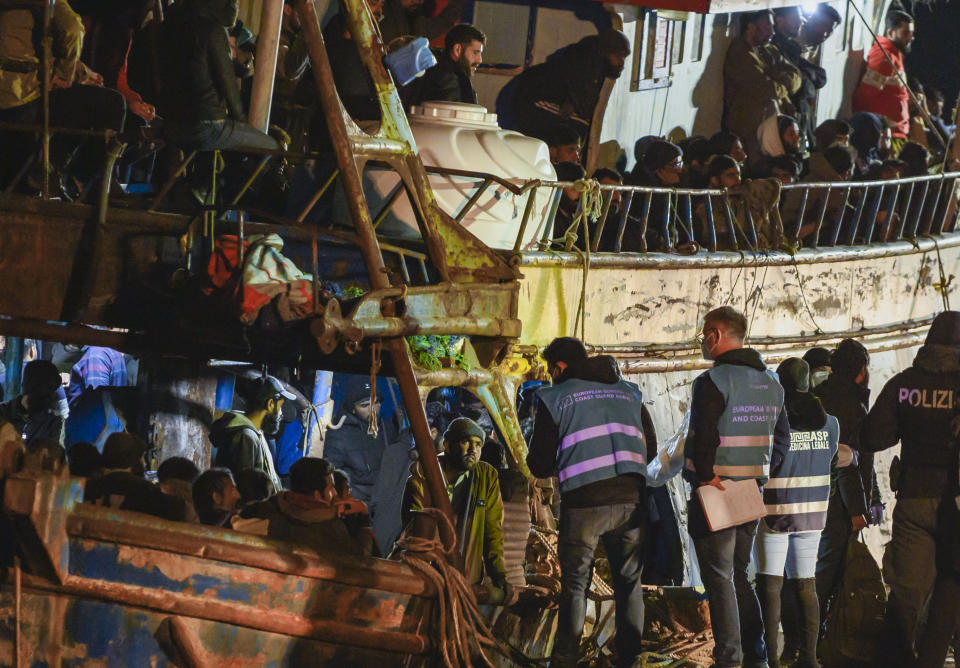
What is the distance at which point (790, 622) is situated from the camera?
9.76 m

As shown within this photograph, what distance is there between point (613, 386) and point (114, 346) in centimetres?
288

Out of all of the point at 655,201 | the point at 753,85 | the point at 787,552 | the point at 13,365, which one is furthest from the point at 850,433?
the point at 13,365

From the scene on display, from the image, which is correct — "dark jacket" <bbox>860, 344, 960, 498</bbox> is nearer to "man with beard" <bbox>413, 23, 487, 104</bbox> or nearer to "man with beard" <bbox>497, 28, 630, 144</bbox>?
"man with beard" <bbox>413, 23, 487, 104</bbox>

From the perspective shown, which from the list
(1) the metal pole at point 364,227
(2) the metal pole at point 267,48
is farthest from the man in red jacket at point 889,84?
(1) the metal pole at point 364,227

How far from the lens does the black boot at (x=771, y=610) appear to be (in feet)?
28.0

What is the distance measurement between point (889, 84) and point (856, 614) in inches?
418

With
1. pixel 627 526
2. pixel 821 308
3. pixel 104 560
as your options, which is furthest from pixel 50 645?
pixel 821 308

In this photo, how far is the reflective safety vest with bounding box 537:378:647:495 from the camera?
8.13 m

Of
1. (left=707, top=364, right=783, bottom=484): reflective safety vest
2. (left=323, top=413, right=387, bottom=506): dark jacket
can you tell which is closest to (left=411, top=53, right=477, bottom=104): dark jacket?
(left=323, top=413, right=387, bottom=506): dark jacket

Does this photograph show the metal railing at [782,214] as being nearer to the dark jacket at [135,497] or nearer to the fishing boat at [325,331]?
the fishing boat at [325,331]

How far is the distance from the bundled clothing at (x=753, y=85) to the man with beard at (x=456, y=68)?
16.9 ft

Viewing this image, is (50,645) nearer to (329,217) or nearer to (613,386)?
(613,386)

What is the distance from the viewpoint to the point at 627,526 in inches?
324

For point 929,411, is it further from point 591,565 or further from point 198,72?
point 198,72
